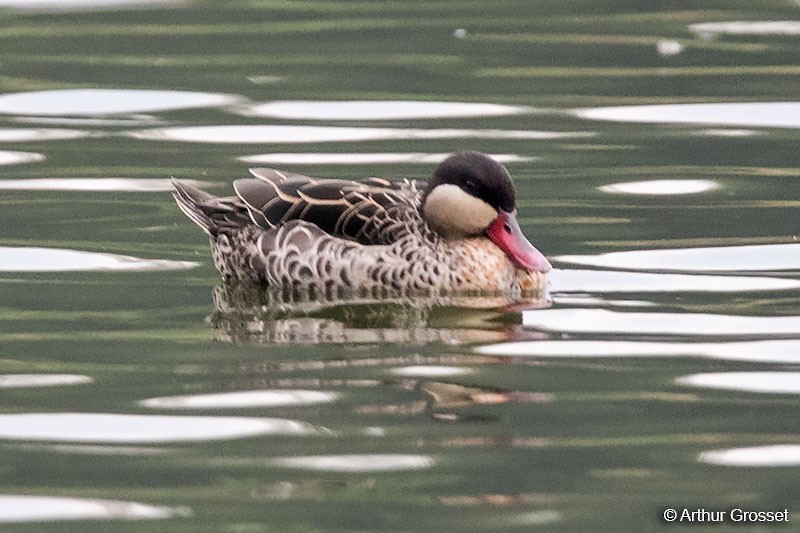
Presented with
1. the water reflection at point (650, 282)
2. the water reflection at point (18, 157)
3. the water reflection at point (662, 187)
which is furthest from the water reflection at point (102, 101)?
the water reflection at point (650, 282)

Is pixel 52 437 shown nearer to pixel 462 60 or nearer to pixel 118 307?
pixel 118 307

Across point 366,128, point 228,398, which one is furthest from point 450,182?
point 366,128

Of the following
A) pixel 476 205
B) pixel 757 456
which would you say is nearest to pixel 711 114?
pixel 476 205

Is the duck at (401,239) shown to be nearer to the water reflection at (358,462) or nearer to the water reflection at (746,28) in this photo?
the water reflection at (358,462)

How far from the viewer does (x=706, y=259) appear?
1186 cm

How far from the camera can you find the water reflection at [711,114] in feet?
53.0

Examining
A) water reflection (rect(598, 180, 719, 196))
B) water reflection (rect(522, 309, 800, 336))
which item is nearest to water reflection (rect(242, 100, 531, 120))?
water reflection (rect(598, 180, 719, 196))

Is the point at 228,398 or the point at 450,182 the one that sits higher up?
the point at 450,182

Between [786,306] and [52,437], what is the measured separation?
4005 millimetres

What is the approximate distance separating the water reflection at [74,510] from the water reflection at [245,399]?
48.9 inches

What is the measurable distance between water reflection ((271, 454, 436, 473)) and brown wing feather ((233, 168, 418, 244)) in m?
3.27

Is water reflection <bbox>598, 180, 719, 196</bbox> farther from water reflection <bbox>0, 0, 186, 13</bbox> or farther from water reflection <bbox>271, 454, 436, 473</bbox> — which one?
water reflection <bbox>0, 0, 186, 13</bbox>

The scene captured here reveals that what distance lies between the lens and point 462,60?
18.7 meters

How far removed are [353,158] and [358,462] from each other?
715 centimetres
